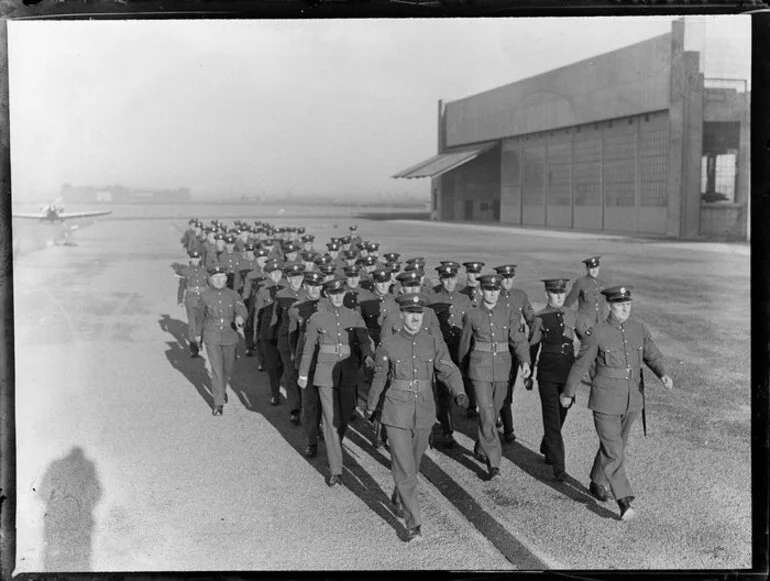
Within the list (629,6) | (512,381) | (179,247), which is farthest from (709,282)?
(179,247)

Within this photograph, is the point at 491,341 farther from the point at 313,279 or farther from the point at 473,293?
the point at 313,279

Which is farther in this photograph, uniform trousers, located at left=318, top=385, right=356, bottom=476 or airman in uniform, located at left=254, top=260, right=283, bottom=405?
airman in uniform, located at left=254, top=260, right=283, bottom=405

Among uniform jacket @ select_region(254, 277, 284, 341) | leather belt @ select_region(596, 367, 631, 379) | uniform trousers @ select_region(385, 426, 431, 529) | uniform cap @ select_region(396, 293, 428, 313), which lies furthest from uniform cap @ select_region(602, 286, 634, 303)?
uniform jacket @ select_region(254, 277, 284, 341)

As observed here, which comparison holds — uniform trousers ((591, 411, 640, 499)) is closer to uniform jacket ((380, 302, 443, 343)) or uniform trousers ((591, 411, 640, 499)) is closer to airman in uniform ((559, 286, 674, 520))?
airman in uniform ((559, 286, 674, 520))

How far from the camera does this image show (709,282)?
18.9m

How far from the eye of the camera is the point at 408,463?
5.64m

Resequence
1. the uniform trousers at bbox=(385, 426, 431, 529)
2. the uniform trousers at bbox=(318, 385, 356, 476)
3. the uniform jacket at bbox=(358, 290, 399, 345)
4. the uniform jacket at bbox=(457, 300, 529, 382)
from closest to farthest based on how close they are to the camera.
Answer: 1. the uniform trousers at bbox=(385, 426, 431, 529)
2. the uniform trousers at bbox=(318, 385, 356, 476)
3. the uniform jacket at bbox=(457, 300, 529, 382)
4. the uniform jacket at bbox=(358, 290, 399, 345)

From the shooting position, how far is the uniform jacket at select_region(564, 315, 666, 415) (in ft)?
19.8

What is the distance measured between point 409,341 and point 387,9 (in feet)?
8.50

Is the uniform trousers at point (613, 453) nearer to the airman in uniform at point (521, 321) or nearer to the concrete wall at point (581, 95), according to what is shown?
the airman in uniform at point (521, 321)

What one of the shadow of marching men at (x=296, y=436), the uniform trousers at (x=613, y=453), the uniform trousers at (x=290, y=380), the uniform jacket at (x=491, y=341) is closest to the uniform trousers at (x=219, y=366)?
the shadow of marching men at (x=296, y=436)

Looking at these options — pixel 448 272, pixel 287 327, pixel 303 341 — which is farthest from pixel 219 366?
pixel 448 272

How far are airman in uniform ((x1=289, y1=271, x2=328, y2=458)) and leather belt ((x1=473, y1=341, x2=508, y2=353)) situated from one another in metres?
1.62

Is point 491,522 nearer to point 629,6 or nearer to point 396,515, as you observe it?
point 396,515
